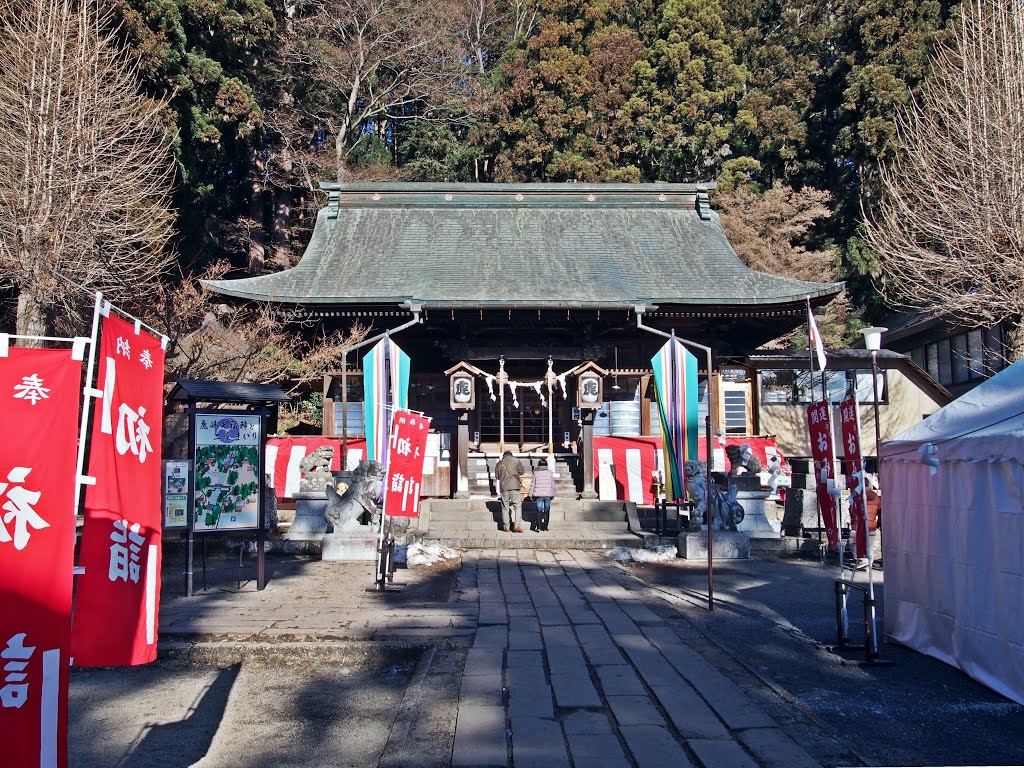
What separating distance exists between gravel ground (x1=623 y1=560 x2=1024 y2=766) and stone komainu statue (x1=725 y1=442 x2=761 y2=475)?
4260mm

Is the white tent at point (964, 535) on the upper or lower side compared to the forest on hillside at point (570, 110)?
lower

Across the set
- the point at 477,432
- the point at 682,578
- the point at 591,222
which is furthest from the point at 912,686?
the point at 591,222

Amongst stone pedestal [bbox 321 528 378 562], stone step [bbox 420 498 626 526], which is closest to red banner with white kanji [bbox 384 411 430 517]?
stone pedestal [bbox 321 528 378 562]

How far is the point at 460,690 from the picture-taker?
4.84 meters

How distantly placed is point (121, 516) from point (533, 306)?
42.3 ft

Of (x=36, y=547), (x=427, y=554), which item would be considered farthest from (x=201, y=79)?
(x=36, y=547)

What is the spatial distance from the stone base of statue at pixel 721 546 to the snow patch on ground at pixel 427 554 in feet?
11.9

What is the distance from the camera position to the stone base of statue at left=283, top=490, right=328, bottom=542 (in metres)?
12.8

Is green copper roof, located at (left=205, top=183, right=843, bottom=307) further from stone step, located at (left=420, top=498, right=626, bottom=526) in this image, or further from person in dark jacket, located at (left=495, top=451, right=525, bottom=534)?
stone step, located at (left=420, top=498, right=626, bottom=526)

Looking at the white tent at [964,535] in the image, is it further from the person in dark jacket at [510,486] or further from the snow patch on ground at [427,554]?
the person in dark jacket at [510,486]

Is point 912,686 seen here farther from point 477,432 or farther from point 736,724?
point 477,432

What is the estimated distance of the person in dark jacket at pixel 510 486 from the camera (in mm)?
13977

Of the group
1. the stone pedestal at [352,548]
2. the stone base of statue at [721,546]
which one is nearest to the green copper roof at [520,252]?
the stone base of statue at [721,546]

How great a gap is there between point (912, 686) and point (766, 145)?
88.5 feet
